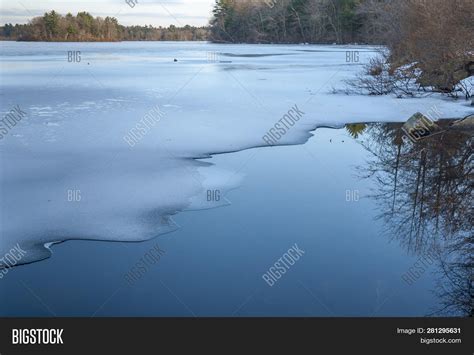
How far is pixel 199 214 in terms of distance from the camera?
6211 millimetres

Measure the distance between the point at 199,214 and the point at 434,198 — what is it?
3161 millimetres

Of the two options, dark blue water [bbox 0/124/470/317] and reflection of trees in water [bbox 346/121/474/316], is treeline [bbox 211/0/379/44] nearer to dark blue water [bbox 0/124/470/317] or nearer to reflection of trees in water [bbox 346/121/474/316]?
reflection of trees in water [bbox 346/121/474/316]

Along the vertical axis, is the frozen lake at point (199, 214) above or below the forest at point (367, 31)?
below

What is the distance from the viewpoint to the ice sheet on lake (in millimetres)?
5863

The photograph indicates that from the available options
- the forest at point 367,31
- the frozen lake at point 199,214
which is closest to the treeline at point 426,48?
the forest at point 367,31

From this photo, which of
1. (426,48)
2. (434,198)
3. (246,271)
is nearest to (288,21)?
(426,48)

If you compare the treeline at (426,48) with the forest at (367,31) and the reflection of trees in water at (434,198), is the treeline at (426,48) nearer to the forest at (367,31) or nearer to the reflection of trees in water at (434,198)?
the forest at (367,31)

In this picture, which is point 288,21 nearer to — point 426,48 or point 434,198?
point 426,48

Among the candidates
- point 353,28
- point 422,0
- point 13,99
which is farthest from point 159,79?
point 353,28

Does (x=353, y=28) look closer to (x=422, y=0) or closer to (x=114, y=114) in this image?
(x=422, y=0)

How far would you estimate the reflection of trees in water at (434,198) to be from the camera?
4.98m

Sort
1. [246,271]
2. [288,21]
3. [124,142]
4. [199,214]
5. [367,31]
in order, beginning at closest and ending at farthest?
[246,271] < [199,214] < [124,142] < [367,31] < [288,21]

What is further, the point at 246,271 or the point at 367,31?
the point at 367,31

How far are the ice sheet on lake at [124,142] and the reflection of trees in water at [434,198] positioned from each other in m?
2.03
